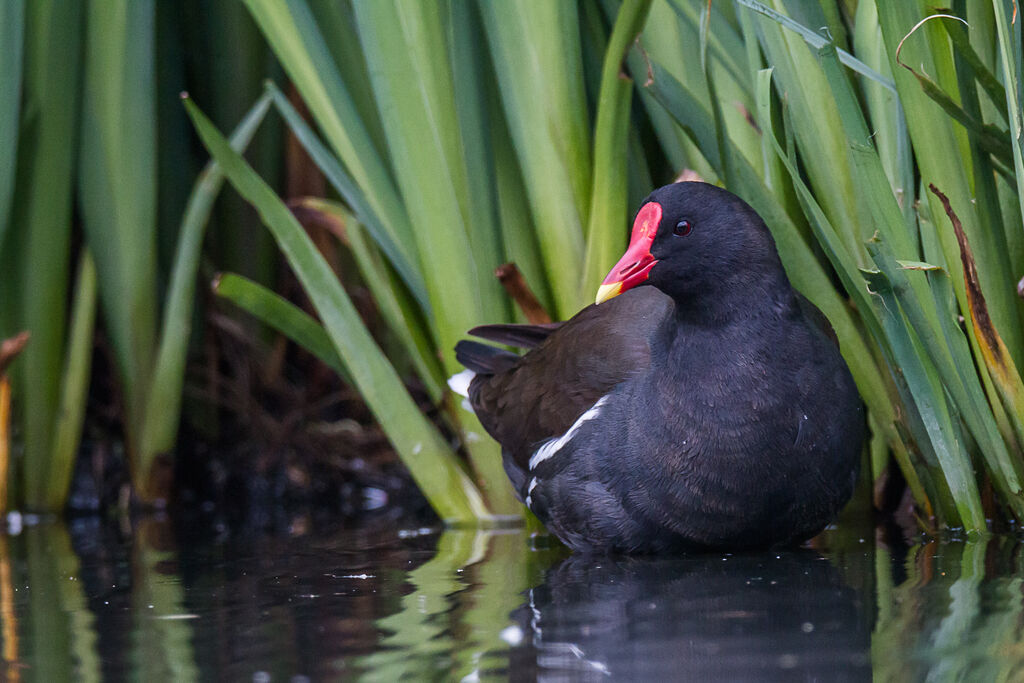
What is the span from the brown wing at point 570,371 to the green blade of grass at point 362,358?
15 centimetres

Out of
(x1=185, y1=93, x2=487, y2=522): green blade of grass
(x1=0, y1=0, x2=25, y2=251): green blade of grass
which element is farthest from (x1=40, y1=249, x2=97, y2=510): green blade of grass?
(x1=185, y1=93, x2=487, y2=522): green blade of grass

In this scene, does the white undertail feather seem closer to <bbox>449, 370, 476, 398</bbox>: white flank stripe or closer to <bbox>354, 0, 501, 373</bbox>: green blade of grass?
<bbox>449, 370, 476, 398</bbox>: white flank stripe

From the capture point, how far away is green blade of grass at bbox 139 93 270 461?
2.64 meters

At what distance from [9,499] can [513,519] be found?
4.27 feet

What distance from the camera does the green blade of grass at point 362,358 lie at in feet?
7.71

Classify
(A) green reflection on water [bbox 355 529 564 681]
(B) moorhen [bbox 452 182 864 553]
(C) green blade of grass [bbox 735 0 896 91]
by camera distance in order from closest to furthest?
(A) green reflection on water [bbox 355 529 564 681]
(C) green blade of grass [bbox 735 0 896 91]
(B) moorhen [bbox 452 182 864 553]

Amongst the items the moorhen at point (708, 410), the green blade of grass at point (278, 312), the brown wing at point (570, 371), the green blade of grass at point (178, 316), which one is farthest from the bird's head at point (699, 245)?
the green blade of grass at point (178, 316)

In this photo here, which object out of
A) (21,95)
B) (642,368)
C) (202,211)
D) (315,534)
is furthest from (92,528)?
(642,368)

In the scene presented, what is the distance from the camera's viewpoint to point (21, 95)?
8.63 ft

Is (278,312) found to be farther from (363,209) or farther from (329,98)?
(329,98)

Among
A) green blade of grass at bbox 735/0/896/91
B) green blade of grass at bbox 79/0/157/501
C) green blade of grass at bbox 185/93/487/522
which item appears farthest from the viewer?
green blade of grass at bbox 79/0/157/501

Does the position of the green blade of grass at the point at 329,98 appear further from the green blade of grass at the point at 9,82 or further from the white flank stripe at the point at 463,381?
the green blade of grass at the point at 9,82

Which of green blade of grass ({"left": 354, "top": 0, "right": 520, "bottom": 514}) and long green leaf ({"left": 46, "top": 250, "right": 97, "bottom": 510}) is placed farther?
long green leaf ({"left": 46, "top": 250, "right": 97, "bottom": 510})

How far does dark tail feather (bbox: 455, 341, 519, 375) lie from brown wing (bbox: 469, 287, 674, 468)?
23 millimetres
